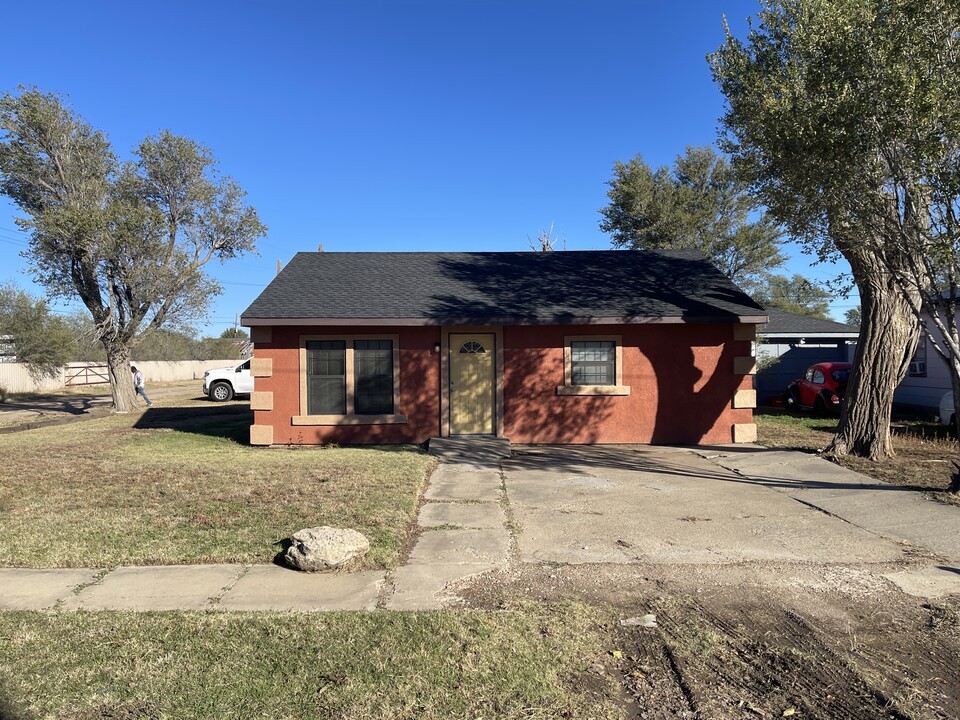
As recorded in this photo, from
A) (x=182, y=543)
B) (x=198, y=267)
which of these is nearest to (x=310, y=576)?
(x=182, y=543)

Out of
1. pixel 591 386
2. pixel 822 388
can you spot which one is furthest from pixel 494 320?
pixel 822 388

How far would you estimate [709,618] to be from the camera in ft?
14.4

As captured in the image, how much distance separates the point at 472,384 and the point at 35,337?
26.2 m

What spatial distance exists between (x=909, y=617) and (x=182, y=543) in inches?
231

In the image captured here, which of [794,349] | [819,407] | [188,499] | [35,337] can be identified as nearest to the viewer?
[188,499]

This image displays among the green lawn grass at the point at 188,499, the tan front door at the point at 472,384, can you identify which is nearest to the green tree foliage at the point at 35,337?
the green lawn grass at the point at 188,499

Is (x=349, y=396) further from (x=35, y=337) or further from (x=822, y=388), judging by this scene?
(x=35, y=337)

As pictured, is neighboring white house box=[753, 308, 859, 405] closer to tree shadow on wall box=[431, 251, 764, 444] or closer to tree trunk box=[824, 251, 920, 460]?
tree shadow on wall box=[431, 251, 764, 444]

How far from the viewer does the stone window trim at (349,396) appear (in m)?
12.6

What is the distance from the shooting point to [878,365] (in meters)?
10.4

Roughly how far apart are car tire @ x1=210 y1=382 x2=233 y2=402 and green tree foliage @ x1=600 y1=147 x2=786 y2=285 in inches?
657

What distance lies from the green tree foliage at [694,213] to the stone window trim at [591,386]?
43.0 feet

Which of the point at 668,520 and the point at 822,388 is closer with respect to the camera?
the point at 668,520

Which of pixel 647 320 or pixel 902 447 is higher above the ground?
pixel 647 320
